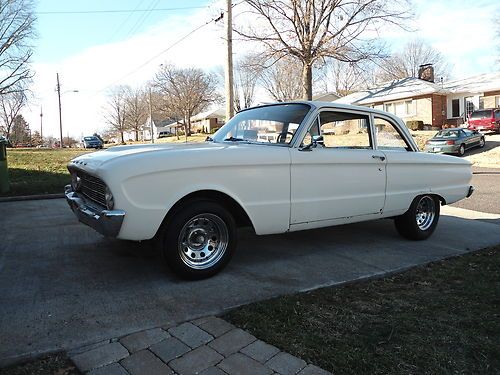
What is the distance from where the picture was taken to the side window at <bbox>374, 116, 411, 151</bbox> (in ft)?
18.4

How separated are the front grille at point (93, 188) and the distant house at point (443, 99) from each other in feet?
115

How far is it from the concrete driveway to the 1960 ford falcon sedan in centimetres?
39

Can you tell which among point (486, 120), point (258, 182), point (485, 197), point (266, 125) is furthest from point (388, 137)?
point (486, 120)

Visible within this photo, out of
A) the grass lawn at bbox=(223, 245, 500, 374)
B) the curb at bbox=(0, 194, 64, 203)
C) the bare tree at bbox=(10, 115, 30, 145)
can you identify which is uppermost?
the bare tree at bbox=(10, 115, 30, 145)

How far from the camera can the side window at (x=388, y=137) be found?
5605 millimetres

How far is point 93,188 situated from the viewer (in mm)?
4172

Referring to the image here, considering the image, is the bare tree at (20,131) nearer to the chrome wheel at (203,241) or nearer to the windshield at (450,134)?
the windshield at (450,134)

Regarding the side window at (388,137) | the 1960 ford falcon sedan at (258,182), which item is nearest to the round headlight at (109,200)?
the 1960 ford falcon sedan at (258,182)

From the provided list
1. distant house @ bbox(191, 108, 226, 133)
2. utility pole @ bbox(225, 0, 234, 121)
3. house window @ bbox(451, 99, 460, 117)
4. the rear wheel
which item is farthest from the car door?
distant house @ bbox(191, 108, 226, 133)

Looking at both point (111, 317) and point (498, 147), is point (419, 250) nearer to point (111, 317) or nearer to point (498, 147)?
point (111, 317)

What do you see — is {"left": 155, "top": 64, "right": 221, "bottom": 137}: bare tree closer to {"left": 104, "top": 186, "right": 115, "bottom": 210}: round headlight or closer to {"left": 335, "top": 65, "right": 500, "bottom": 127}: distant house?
{"left": 335, "top": 65, "right": 500, "bottom": 127}: distant house

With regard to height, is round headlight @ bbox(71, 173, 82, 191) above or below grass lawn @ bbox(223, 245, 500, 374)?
above

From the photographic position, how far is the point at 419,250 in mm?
→ 5477

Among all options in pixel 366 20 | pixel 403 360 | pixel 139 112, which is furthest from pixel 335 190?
pixel 139 112
